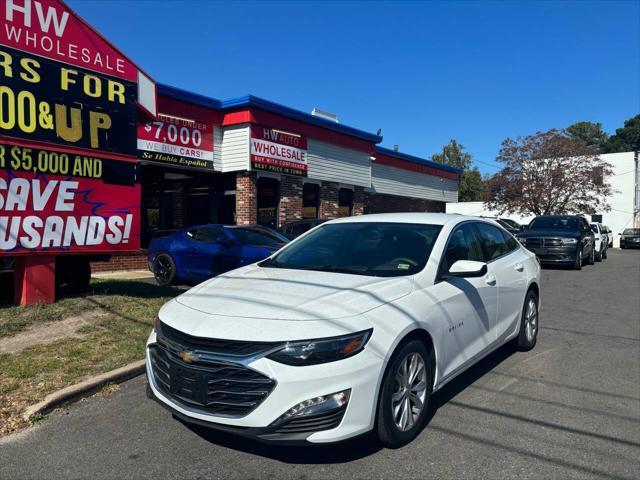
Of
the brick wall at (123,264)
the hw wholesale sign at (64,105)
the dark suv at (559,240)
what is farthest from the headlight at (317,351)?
the dark suv at (559,240)

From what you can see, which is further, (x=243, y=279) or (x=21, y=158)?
(x=21, y=158)

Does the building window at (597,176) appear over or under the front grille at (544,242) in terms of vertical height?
over

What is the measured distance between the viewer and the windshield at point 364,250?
412 cm

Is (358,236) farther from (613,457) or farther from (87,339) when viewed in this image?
(87,339)

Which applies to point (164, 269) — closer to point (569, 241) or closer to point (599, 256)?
point (569, 241)

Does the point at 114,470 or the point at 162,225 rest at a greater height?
the point at 162,225

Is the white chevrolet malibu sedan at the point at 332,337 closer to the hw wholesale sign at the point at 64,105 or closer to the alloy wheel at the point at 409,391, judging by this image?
the alloy wheel at the point at 409,391

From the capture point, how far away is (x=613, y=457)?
135 inches

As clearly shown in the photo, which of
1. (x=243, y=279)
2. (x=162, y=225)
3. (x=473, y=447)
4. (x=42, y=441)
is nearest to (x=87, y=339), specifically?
(x=42, y=441)

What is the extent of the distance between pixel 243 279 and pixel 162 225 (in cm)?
1280

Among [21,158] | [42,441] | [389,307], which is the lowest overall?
[42,441]

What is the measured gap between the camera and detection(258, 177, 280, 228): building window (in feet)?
53.5

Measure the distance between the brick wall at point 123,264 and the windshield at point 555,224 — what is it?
497 inches

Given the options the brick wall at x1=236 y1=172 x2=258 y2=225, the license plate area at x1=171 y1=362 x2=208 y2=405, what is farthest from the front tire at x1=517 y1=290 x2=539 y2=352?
the brick wall at x1=236 y1=172 x2=258 y2=225
